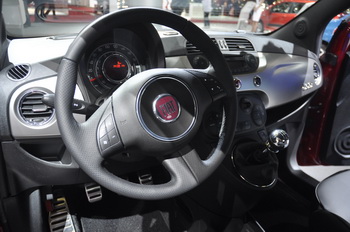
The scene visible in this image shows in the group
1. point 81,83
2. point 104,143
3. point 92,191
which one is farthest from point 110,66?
point 92,191

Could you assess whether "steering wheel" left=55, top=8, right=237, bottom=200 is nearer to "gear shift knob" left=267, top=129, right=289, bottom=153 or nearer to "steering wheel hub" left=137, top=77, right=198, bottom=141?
"steering wheel hub" left=137, top=77, right=198, bottom=141

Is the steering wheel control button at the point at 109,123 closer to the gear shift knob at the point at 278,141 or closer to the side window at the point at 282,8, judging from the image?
the gear shift knob at the point at 278,141

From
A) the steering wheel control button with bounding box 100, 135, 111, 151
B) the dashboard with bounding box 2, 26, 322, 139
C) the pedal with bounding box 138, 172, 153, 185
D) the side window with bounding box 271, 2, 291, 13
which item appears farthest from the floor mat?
the side window with bounding box 271, 2, 291, 13

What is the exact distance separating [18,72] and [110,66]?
0.35 metres

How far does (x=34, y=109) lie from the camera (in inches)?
47.3

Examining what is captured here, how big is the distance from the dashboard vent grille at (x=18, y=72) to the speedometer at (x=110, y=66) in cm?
24

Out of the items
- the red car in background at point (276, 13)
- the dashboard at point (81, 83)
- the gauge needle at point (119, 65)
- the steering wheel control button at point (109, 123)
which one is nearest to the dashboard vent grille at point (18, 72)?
the dashboard at point (81, 83)

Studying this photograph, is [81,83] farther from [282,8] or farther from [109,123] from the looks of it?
[282,8]

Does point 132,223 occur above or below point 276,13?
below

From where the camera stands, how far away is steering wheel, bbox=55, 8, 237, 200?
0.93 metres

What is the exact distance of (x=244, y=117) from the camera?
5.24 ft

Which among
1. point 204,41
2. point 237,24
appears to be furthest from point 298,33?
point 204,41

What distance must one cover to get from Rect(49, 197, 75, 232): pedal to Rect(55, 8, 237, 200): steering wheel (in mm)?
855

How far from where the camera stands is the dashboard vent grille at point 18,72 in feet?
3.93
